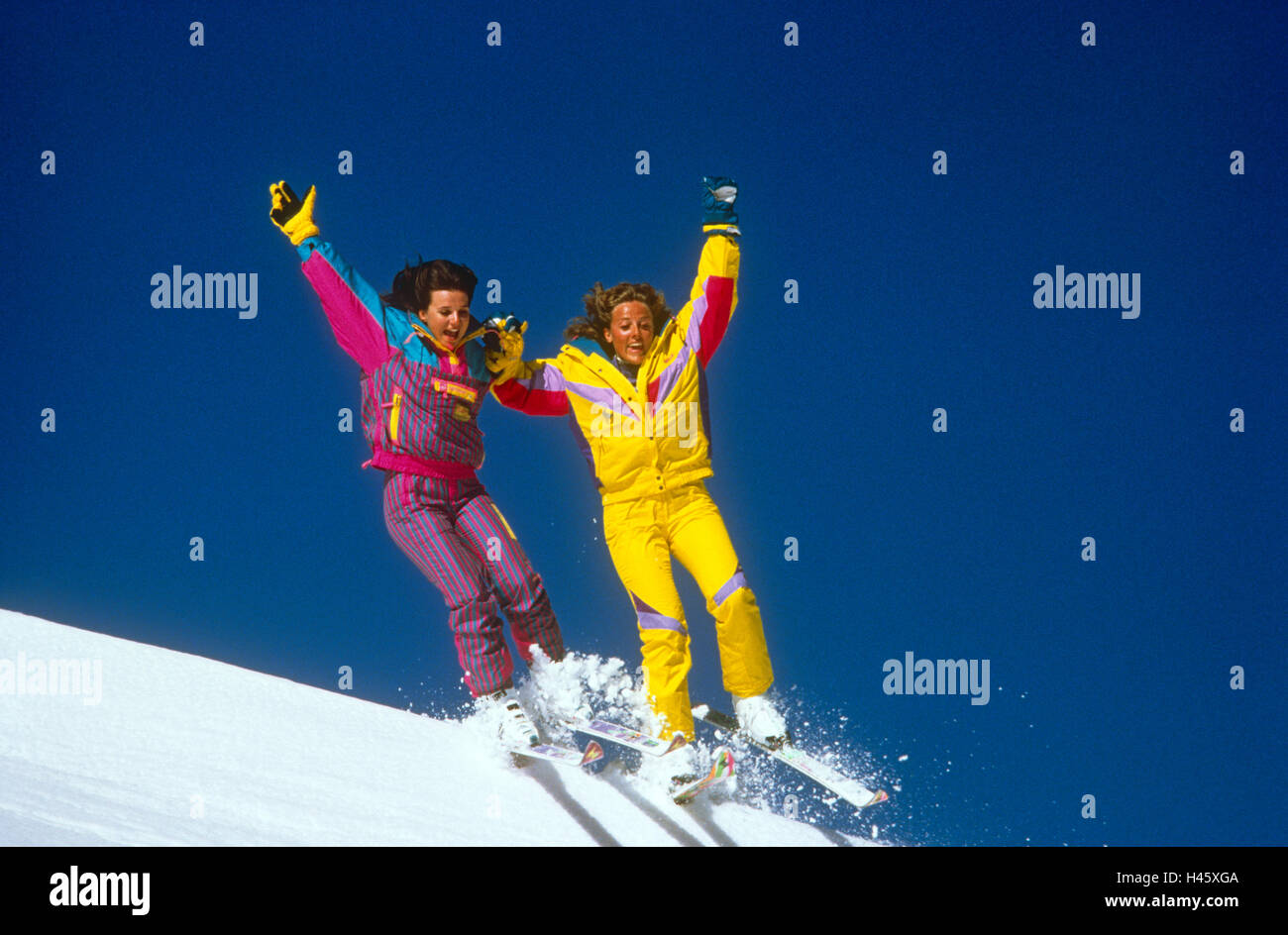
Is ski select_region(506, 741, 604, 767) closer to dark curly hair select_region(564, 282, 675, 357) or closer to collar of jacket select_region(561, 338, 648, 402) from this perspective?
collar of jacket select_region(561, 338, 648, 402)

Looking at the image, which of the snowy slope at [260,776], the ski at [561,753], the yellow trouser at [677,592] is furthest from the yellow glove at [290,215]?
the ski at [561,753]

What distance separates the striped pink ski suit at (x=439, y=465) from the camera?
4398mm

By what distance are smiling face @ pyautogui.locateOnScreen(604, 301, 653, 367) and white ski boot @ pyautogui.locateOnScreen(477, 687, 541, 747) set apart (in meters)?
1.55

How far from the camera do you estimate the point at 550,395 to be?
4715 mm

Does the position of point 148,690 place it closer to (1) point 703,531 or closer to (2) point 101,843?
(2) point 101,843

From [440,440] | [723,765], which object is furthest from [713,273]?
[723,765]

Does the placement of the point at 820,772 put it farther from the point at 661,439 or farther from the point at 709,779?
the point at 661,439

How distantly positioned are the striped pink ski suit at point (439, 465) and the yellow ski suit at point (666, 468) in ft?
0.90

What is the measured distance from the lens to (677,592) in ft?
14.5

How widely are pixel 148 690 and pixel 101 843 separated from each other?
2228 millimetres

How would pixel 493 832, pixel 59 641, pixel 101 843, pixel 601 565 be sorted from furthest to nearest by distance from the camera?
pixel 59 641, pixel 601 565, pixel 493 832, pixel 101 843

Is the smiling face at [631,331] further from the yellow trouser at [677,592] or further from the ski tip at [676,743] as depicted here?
the ski tip at [676,743]
